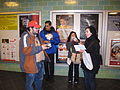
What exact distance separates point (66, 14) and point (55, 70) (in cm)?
172

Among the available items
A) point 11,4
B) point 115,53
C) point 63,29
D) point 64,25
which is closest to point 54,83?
point 63,29

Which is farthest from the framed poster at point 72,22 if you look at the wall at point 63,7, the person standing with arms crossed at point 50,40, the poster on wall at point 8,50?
the poster on wall at point 8,50

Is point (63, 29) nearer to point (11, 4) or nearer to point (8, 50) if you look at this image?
point (11, 4)

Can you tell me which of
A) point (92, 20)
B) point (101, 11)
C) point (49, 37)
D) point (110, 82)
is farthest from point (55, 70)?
point (101, 11)

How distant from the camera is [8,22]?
4.25 metres

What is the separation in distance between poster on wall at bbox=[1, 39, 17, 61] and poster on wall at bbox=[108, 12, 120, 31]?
3.00 m

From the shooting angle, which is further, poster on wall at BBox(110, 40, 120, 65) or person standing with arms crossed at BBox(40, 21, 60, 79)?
poster on wall at BBox(110, 40, 120, 65)

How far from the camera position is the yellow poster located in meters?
4.18

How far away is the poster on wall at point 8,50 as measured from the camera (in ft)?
14.0

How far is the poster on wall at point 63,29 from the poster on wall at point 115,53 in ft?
4.15

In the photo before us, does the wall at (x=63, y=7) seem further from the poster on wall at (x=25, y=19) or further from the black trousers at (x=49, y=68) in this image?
the black trousers at (x=49, y=68)

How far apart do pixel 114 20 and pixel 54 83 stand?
7.79 feet

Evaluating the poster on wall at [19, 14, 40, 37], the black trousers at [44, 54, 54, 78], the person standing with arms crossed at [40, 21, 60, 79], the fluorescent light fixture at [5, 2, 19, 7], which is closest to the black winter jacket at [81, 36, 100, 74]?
the person standing with arms crossed at [40, 21, 60, 79]

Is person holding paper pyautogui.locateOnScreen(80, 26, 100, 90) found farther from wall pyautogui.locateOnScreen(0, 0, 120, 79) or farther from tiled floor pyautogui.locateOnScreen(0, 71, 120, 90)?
wall pyautogui.locateOnScreen(0, 0, 120, 79)
